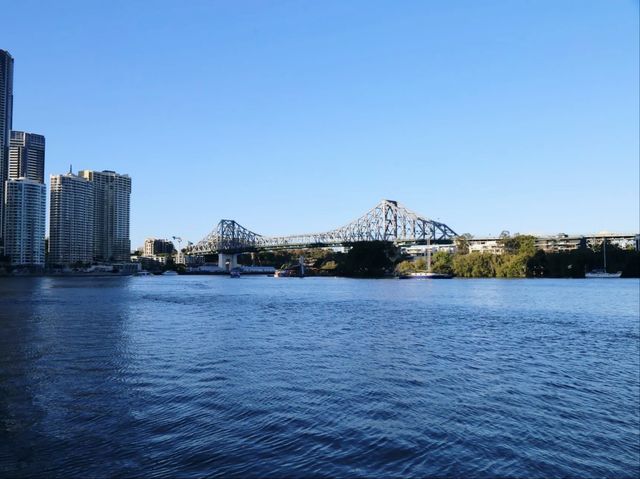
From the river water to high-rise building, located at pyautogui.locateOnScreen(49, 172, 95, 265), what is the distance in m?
170

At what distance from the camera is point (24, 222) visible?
145 m

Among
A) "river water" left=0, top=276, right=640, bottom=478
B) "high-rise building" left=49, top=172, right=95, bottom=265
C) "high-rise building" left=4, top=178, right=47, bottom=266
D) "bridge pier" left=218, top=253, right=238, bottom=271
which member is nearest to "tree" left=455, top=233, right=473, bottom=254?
"bridge pier" left=218, top=253, right=238, bottom=271

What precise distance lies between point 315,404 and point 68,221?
185397 mm

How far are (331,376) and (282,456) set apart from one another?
5500mm

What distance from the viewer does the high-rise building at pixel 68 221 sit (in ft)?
572

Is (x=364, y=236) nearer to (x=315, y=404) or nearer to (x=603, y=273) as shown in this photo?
(x=603, y=273)

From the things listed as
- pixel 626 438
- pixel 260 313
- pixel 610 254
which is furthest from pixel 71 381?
pixel 610 254

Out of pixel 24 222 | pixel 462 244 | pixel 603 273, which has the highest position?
pixel 24 222

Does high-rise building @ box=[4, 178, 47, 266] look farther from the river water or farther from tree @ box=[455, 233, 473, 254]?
the river water

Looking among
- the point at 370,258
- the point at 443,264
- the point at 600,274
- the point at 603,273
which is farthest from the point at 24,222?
the point at 603,273

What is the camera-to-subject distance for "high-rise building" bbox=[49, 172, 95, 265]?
572 ft

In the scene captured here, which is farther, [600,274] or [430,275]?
[430,275]

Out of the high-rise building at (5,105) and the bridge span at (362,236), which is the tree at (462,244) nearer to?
the bridge span at (362,236)

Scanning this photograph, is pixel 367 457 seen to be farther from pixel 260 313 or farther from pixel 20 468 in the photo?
pixel 260 313
